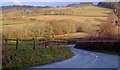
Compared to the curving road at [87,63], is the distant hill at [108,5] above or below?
above

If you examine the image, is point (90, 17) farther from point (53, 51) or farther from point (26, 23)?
point (53, 51)

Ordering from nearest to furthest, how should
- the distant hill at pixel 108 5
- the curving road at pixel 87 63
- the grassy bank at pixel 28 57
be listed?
the grassy bank at pixel 28 57 → the curving road at pixel 87 63 → the distant hill at pixel 108 5

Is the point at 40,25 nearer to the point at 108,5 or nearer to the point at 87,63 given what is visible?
the point at 87,63

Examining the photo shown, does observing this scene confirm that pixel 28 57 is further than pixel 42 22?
No

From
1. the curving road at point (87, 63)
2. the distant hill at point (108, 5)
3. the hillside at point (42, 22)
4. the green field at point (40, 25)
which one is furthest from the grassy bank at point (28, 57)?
the distant hill at point (108, 5)

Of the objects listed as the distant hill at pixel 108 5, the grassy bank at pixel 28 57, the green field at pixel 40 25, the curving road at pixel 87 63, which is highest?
the distant hill at pixel 108 5

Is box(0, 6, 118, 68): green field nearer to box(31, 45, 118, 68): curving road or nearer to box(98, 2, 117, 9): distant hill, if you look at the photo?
box(98, 2, 117, 9): distant hill

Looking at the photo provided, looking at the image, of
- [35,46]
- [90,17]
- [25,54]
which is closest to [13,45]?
[25,54]

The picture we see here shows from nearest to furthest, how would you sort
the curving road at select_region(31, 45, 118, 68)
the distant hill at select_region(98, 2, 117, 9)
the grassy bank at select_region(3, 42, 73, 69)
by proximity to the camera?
the grassy bank at select_region(3, 42, 73, 69), the curving road at select_region(31, 45, 118, 68), the distant hill at select_region(98, 2, 117, 9)

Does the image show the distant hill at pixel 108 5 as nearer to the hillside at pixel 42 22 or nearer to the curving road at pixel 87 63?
the hillside at pixel 42 22

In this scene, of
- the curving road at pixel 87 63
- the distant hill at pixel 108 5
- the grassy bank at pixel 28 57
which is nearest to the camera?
the grassy bank at pixel 28 57

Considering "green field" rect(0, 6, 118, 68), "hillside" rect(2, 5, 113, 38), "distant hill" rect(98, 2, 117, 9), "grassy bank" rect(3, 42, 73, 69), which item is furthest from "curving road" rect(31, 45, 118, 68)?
"distant hill" rect(98, 2, 117, 9)

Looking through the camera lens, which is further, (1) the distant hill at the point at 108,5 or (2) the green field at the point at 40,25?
(1) the distant hill at the point at 108,5

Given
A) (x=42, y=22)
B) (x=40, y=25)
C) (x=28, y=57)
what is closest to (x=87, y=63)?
(x=28, y=57)
